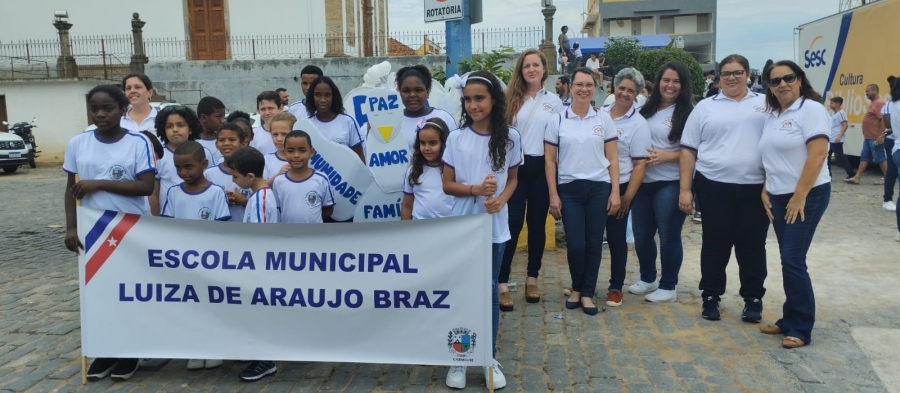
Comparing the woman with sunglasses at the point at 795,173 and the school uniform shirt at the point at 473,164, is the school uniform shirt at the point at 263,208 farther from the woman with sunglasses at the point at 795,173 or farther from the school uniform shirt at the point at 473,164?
the woman with sunglasses at the point at 795,173

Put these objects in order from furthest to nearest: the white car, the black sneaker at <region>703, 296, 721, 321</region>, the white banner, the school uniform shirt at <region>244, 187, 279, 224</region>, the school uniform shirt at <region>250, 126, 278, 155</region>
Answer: the white car < the school uniform shirt at <region>250, 126, 278, 155</region> < the black sneaker at <region>703, 296, 721, 321</region> < the school uniform shirt at <region>244, 187, 279, 224</region> < the white banner

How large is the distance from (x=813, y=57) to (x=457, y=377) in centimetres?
1590

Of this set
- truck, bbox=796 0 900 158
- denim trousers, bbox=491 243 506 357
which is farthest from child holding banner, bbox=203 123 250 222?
truck, bbox=796 0 900 158

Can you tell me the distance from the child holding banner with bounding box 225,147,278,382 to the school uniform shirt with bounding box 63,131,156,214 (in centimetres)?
52

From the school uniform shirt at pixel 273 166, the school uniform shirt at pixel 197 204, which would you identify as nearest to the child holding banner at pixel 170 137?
the school uniform shirt at pixel 197 204

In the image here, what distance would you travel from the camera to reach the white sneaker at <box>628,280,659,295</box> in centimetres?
585

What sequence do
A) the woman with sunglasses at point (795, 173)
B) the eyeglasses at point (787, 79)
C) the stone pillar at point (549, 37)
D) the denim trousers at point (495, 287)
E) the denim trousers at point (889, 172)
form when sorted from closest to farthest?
the denim trousers at point (495, 287) < the woman with sunglasses at point (795, 173) < the eyeglasses at point (787, 79) < the denim trousers at point (889, 172) < the stone pillar at point (549, 37)

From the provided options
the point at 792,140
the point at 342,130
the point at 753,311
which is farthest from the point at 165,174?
the point at 753,311

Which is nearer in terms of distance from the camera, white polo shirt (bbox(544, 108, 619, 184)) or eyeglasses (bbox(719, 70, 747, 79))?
eyeglasses (bbox(719, 70, 747, 79))

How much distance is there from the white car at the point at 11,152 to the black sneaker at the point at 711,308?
62.0 feet

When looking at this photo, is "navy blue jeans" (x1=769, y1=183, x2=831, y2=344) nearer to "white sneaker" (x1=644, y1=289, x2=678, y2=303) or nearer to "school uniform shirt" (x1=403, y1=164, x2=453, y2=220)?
"white sneaker" (x1=644, y1=289, x2=678, y2=303)

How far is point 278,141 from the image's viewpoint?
17.0 feet

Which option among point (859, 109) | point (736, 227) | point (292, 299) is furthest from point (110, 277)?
point (859, 109)

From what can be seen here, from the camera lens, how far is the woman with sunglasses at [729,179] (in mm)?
4738
